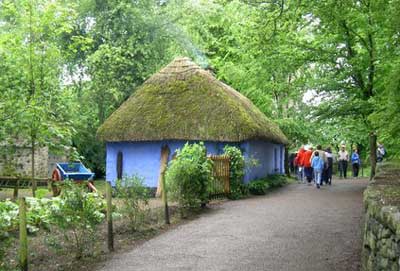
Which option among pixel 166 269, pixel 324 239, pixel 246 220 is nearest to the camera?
pixel 166 269

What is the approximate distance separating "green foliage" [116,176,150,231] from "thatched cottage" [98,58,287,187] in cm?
819

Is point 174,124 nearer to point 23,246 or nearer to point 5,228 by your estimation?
point 5,228

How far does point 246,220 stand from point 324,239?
8.52 ft

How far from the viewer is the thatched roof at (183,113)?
735 inches

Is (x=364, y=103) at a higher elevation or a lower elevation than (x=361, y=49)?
lower

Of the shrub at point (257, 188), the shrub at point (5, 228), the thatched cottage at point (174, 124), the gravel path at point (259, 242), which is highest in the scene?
the thatched cottage at point (174, 124)

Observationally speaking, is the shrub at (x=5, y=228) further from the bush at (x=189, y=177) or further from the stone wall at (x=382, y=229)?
the bush at (x=189, y=177)

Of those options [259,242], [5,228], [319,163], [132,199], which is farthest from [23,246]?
[319,163]

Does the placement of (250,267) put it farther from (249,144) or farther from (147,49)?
(147,49)

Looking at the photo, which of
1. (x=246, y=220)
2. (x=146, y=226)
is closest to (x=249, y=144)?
(x=246, y=220)

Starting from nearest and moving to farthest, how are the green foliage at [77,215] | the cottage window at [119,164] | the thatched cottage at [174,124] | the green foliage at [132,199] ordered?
the green foliage at [77,215] < the green foliage at [132,199] < the thatched cottage at [174,124] < the cottage window at [119,164]

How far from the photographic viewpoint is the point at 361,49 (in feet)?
59.1

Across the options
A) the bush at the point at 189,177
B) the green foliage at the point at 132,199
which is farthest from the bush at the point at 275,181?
the green foliage at the point at 132,199

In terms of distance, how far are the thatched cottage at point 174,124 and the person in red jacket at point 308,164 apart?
221cm
